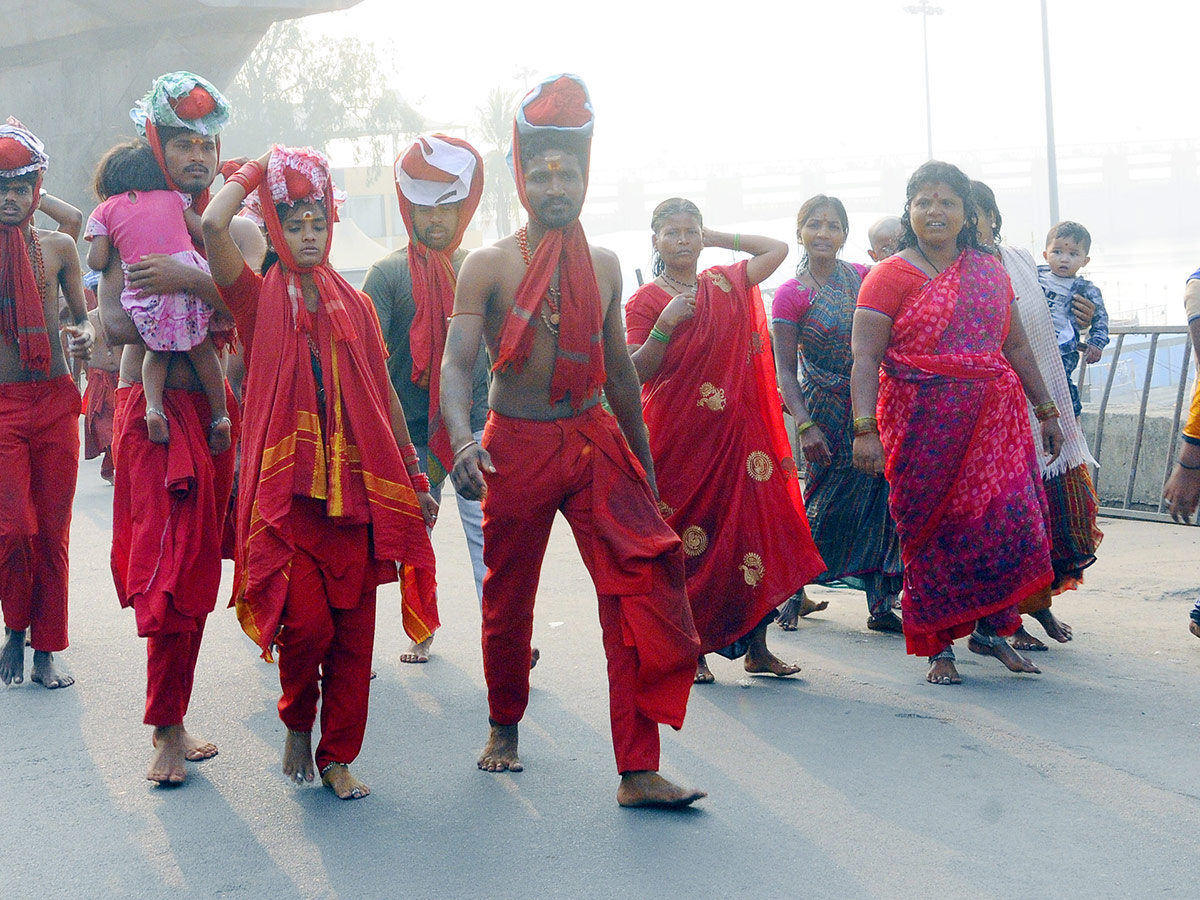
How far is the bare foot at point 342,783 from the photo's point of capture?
4.24 m

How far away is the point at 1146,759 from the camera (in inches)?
172

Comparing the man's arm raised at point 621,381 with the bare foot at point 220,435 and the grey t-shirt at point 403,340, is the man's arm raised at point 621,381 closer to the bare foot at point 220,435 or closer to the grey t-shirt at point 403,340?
the bare foot at point 220,435

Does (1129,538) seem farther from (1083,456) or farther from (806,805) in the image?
(806,805)

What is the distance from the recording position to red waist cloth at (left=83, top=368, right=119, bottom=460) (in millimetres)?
10492

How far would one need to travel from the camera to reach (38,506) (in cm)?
584

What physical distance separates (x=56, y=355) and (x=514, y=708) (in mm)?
2832

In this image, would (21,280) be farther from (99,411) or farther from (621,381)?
(99,411)

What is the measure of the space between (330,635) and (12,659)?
2.42 m

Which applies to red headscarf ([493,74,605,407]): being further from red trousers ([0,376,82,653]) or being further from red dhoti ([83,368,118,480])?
red dhoti ([83,368,118,480])

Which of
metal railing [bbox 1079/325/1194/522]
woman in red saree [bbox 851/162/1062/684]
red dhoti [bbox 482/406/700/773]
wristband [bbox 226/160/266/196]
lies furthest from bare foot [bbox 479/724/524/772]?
metal railing [bbox 1079/325/1194/522]

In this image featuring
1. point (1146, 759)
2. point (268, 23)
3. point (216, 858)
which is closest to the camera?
point (216, 858)

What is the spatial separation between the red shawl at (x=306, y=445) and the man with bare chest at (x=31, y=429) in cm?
187

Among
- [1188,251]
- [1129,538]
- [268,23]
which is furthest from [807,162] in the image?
[1129,538]

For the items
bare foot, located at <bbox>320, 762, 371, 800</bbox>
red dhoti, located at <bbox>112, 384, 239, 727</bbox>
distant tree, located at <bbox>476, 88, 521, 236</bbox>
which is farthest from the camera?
distant tree, located at <bbox>476, 88, 521, 236</bbox>
